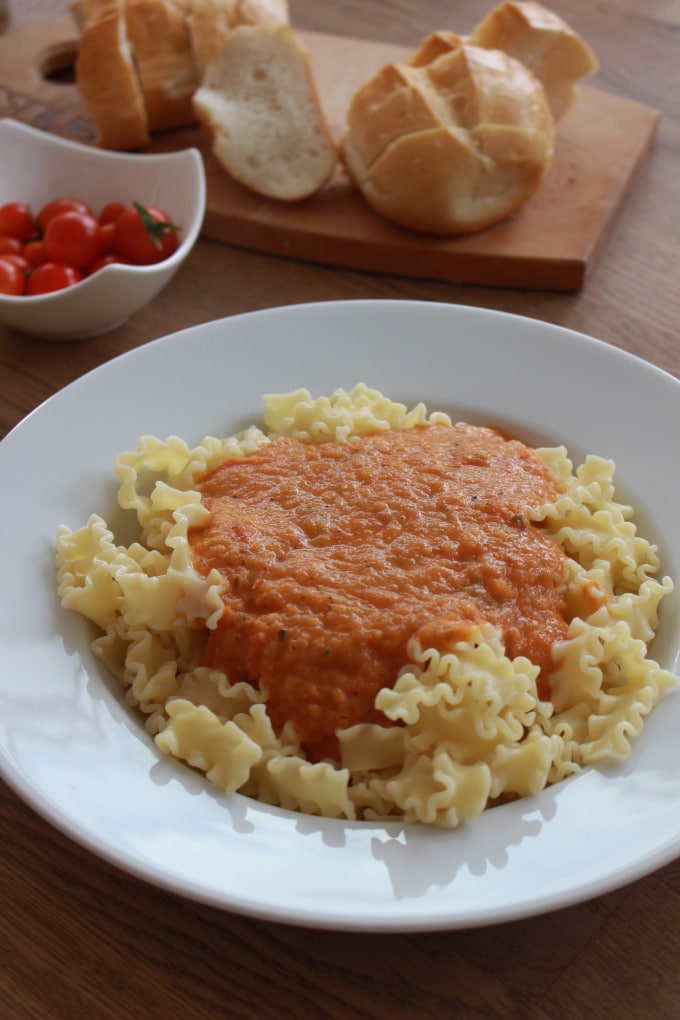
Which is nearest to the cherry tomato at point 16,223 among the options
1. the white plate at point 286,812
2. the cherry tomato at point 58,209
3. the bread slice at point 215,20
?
the cherry tomato at point 58,209

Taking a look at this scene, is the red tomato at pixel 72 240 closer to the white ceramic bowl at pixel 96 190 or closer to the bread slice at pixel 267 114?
the white ceramic bowl at pixel 96 190

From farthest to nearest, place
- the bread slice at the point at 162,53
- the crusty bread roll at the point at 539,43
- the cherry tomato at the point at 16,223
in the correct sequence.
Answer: the bread slice at the point at 162,53, the crusty bread roll at the point at 539,43, the cherry tomato at the point at 16,223

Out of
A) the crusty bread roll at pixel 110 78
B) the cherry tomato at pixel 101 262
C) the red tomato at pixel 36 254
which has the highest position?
the crusty bread roll at pixel 110 78

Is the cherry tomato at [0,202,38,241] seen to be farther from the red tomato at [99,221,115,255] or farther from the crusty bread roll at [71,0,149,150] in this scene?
the crusty bread roll at [71,0,149,150]

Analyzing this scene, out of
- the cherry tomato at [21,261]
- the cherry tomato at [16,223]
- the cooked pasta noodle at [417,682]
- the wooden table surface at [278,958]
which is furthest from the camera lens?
the cherry tomato at [16,223]

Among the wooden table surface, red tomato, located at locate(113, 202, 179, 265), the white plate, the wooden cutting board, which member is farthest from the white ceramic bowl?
the wooden table surface

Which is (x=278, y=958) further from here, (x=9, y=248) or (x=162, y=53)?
(x=162, y=53)

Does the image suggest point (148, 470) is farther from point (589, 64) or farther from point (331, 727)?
point (589, 64)

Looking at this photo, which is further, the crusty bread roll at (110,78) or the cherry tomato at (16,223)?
the crusty bread roll at (110,78)
